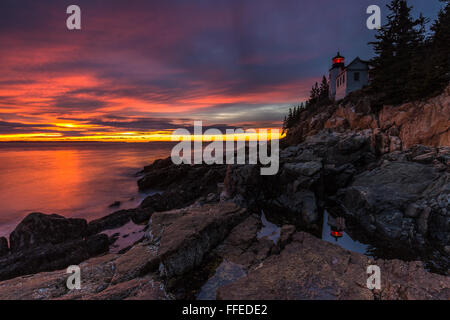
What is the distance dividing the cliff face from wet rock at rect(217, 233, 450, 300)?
62.4 feet

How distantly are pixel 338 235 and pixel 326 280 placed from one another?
7.06 meters

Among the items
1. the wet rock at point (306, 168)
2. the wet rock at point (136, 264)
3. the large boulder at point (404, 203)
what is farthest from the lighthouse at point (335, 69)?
the wet rock at point (136, 264)

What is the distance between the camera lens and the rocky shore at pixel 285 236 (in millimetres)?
5824

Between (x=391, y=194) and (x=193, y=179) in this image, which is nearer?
(x=391, y=194)

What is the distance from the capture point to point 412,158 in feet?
54.4

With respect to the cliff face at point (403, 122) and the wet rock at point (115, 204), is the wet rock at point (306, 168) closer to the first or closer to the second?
the cliff face at point (403, 122)

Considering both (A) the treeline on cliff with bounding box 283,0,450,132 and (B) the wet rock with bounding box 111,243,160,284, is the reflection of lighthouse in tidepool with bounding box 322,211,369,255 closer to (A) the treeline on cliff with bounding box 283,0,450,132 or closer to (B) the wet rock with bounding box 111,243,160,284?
(B) the wet rock with bounding box 111,243,160,284

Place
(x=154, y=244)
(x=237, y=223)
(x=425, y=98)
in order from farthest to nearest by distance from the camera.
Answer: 1. (x=425, y=98)
2. (x=237, y=223)
3. (x=154, y=244)

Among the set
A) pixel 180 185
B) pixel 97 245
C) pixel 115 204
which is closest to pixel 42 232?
pixel 97 245

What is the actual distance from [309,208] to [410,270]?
784 centimetres

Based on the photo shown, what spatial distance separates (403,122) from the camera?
71.5 ft

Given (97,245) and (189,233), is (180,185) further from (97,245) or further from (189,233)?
(189,233)
